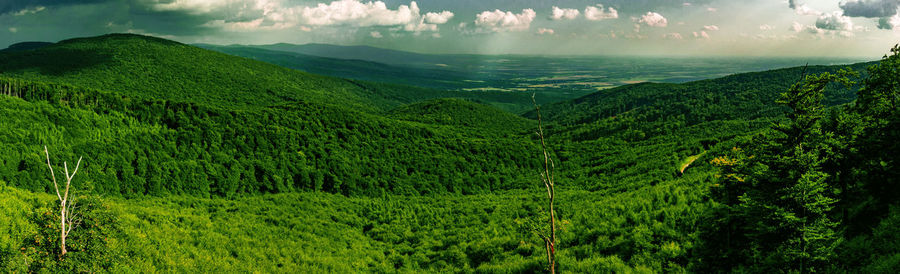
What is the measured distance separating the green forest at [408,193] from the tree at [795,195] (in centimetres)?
6

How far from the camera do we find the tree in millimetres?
10852

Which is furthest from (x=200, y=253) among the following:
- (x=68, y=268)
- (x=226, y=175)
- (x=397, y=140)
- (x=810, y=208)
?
(x=397, y=140)

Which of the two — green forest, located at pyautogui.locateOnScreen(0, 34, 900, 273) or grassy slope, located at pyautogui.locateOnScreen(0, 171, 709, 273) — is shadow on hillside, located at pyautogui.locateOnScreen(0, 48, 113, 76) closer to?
green forest, located at pyautogui.locateOnScreen(0, 34, 900, 273)

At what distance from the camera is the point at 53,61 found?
410ft

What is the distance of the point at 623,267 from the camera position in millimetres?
14727

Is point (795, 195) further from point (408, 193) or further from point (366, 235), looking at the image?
point (408, 193)

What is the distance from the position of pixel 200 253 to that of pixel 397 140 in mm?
42693

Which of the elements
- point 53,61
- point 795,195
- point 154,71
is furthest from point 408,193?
point 53,61

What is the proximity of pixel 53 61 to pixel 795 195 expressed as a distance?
622ft

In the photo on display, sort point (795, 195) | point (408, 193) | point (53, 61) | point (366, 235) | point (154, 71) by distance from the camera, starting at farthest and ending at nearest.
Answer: point (154, 71) → point (53, 61) → point (408, 193) → point (366, 235) → point (795, 195)

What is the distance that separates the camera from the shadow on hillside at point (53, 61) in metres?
115

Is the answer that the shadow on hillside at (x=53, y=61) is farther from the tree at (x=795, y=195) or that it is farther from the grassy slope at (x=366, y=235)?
the tree at (x=795, y=195)

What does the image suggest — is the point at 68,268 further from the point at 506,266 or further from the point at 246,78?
the point at 246,78

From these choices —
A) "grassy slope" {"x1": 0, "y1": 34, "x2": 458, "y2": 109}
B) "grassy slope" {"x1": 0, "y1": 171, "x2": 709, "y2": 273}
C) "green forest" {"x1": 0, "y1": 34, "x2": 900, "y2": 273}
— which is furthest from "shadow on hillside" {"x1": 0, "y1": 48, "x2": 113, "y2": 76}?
"grassy slope" {"x1": 0, "y1": 171, "x2": 709, "y2": 273}
